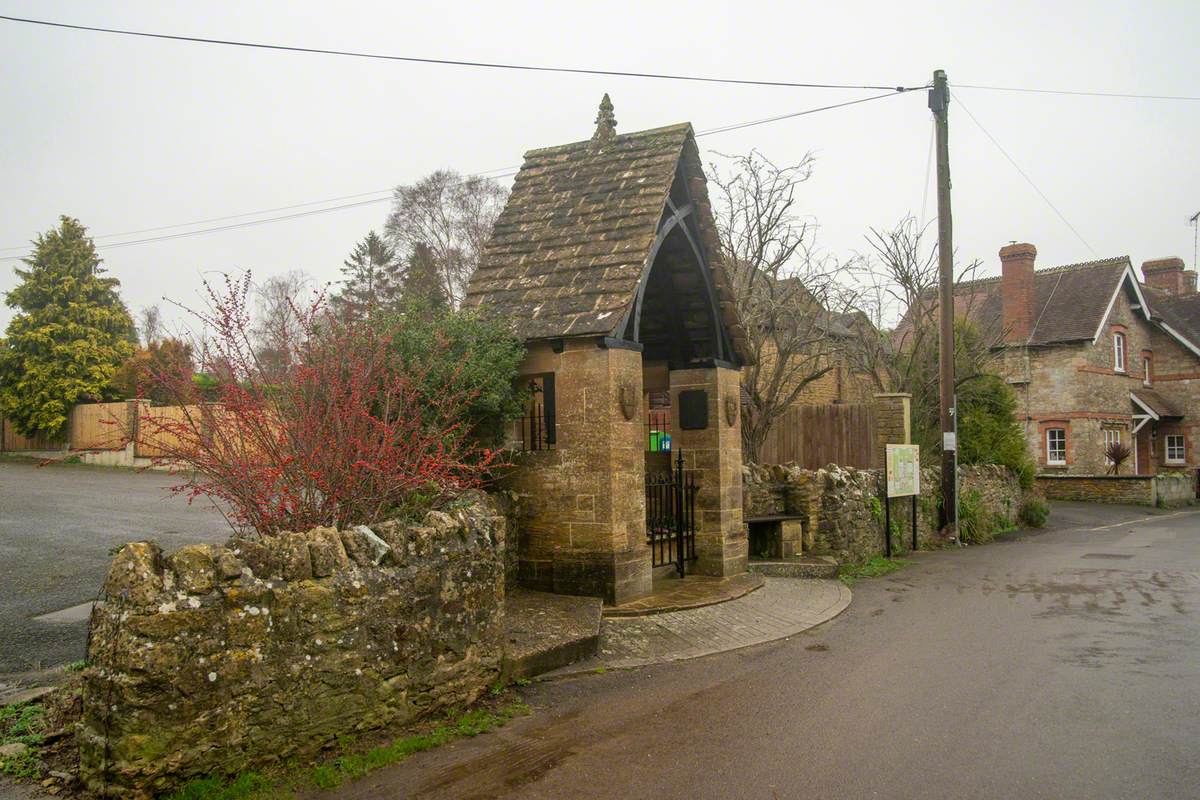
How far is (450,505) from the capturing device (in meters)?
6.92

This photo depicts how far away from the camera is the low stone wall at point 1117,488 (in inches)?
1123

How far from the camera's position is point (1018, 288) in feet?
113

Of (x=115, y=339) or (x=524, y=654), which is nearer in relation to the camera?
(x=524, y=654)

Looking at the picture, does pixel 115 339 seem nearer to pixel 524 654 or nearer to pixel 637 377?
pixel 637 377

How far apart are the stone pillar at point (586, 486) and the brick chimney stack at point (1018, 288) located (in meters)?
29.4

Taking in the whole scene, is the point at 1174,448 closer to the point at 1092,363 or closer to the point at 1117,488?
the point at 1092,363

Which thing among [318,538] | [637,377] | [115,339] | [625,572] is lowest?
[625,572]

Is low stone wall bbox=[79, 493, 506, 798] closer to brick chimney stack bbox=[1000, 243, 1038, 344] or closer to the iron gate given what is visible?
the iron gate

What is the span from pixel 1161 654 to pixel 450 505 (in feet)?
20.8

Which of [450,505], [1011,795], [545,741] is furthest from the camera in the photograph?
[450,505]

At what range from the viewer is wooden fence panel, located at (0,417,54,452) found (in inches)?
1141

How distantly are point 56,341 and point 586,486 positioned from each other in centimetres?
2679

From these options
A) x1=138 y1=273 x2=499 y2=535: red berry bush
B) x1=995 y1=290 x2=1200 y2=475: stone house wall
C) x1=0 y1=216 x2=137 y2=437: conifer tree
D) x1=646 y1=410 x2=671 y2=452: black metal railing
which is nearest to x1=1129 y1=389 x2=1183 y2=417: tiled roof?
x1=995 y1=290 x2=1200 y2=475: stone house wall

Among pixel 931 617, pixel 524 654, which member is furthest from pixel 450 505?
pixel 931 617
